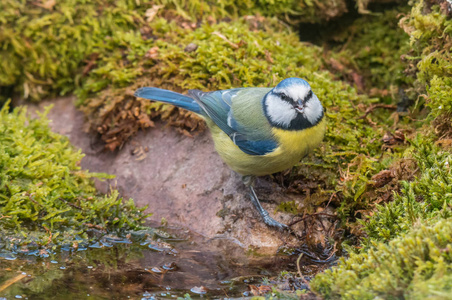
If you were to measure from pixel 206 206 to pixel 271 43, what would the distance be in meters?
2.06

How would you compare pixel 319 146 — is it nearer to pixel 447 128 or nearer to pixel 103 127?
pixel 447 128

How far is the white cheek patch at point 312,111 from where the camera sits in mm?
3695

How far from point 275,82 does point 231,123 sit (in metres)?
0.85

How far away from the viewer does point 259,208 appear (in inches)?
161

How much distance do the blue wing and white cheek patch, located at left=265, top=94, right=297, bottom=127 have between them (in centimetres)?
15

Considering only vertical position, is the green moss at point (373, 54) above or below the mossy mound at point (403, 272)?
above

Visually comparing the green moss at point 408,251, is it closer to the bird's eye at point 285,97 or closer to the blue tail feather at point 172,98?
the bird's eye at point 285,97

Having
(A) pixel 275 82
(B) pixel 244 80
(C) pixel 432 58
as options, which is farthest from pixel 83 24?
(C) pixel 432 58

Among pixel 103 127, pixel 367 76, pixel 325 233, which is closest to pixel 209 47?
pixel 103 127

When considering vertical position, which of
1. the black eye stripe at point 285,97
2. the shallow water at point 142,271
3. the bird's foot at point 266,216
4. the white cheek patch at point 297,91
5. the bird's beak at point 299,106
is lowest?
the shallow water at point 142,271

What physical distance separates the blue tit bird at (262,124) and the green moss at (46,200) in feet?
3.48

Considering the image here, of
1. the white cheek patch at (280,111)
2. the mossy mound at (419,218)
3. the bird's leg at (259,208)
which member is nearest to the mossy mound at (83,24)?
the mossy mound at (419,218)

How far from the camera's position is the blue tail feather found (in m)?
4.45

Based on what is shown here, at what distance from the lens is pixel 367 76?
5.53 meters
